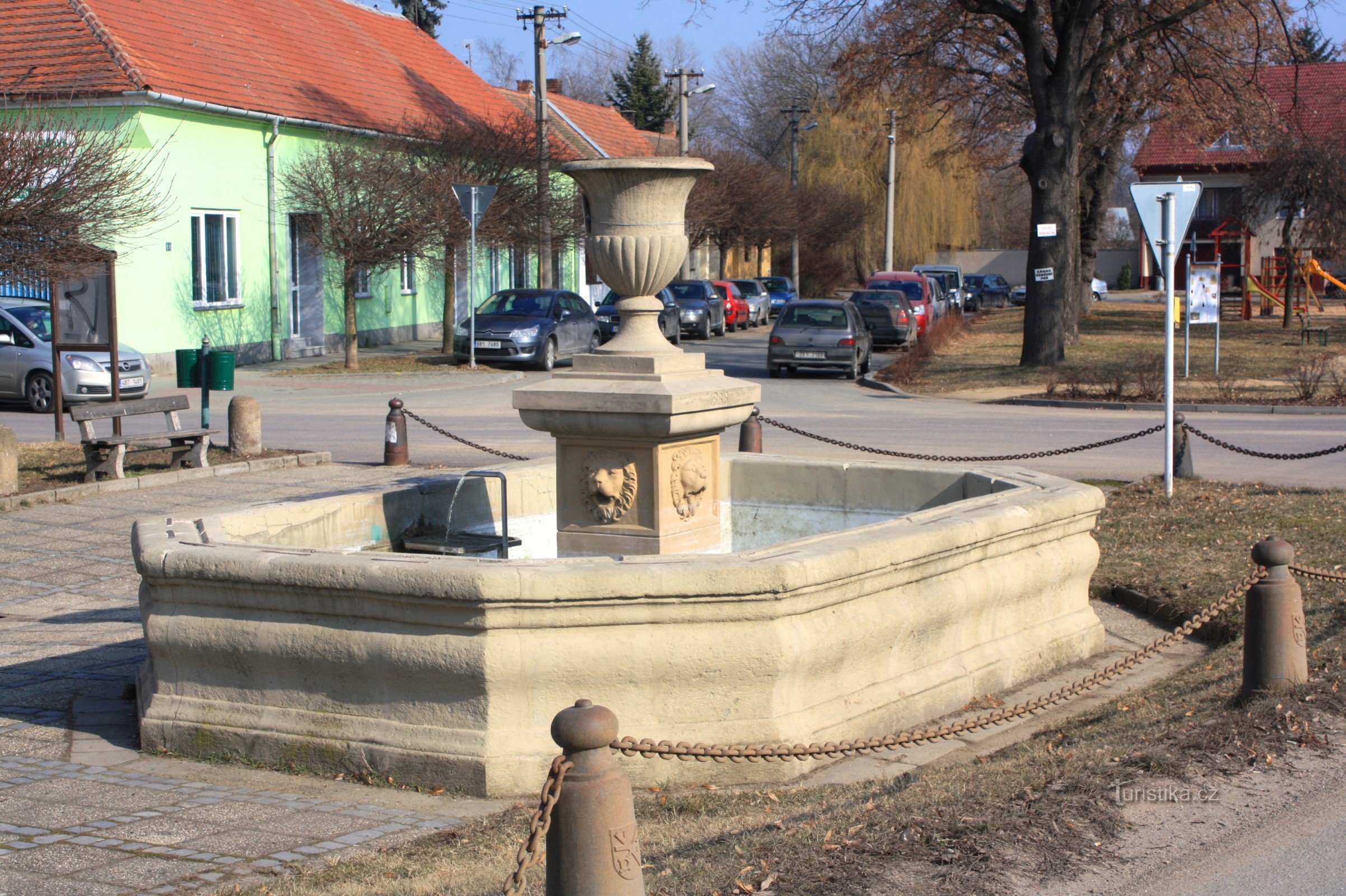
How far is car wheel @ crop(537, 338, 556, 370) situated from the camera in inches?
1067

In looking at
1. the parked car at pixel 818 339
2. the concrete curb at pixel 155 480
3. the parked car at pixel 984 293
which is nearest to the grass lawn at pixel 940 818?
the concrete curb at pixel 155 480

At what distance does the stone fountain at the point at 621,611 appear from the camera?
209 inches

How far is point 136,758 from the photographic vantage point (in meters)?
5.82

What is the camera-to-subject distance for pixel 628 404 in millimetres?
6535

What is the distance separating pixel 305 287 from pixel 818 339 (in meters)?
12.0

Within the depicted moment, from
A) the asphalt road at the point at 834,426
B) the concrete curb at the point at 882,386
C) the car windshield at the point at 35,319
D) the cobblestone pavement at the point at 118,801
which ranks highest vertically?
the car windshield at the point at 35,319

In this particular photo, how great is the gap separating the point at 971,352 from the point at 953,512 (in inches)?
958

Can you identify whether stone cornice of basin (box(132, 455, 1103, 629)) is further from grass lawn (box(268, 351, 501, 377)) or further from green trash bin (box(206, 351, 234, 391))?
grass lawn (box(268, 351, 501, 377))

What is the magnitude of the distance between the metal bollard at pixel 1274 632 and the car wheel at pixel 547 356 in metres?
21.8

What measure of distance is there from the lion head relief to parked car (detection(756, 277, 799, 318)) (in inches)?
1770

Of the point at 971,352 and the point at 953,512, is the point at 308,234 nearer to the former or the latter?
the point at 971,352

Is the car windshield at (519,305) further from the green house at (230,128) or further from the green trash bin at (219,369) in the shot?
the green trash bin at (219,369)

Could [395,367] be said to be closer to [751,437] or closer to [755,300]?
[751,437]

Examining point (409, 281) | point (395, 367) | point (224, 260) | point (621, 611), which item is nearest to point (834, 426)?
point (395, 367)
